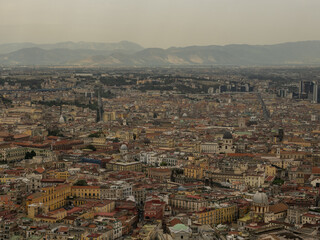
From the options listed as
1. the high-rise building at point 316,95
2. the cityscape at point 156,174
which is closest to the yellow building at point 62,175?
the cityscape at point 156,174

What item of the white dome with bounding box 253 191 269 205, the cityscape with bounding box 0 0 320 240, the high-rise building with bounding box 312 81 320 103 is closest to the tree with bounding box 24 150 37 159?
the cityscape with bounding box 0 0 320 240

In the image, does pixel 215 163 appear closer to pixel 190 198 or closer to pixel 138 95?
pixel 190 198

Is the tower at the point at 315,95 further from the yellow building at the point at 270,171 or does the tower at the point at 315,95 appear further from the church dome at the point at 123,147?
the yellow building at the point at 270,171

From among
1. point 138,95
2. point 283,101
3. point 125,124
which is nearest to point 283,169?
point 125,124

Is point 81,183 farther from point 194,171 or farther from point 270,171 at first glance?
point 270,171

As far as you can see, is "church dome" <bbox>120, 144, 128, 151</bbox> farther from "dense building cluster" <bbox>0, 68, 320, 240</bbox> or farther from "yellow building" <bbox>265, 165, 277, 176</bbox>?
"yellow building" <bbox>265, 165, 277, 176</bbox>

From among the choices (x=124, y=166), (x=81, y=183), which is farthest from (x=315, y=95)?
(x=81, y=183)
